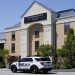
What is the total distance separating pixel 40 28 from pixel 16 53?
802 centimetres

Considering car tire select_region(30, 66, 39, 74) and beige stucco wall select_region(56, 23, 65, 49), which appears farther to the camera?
beige stucco wall select_region(56, 23, 65, 49)

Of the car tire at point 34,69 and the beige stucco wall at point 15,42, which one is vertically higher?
the beige stucco wall at point 15,42

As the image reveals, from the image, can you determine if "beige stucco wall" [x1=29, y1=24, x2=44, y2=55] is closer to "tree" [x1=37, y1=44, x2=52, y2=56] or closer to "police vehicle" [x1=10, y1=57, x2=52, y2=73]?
"tree" [x1=37, y1=44, x2=52, y2=56]

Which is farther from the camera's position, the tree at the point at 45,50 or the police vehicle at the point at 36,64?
the tree at the point at 45,50

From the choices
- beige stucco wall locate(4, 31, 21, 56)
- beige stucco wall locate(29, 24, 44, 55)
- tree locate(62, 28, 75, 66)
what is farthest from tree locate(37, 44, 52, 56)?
beige stucco wall locate(4, 31, 21, 56)

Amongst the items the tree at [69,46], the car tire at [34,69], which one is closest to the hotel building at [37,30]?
the tree at [69,46]

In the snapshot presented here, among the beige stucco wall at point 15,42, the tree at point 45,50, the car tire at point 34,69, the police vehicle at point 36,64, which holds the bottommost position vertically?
the car tire at point 34,69

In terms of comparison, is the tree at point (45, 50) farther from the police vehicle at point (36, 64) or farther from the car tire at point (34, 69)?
the car tire at point (34, 69)

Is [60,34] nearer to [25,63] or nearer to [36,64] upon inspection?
[25,63]

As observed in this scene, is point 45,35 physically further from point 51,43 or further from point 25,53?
point 25,53

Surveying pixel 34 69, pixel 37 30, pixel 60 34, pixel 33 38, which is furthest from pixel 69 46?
pixel 33 38

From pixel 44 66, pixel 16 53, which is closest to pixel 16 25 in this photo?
pixel 16 53

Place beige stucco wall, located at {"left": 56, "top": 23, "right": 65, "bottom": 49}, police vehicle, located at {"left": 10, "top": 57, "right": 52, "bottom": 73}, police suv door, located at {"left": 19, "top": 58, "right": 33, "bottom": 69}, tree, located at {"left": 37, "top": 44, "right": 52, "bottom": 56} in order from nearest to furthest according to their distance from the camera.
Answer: police vehicle, located at {"left": 10, "top": 57, "right": 52, "bottom": 73} < police suv door, located at {"left": 19, "top": 58, "right": 33, "bottom": 69} < tree, located at {"left": 37, "top": 44, "right": 52, "bottom": 56} < beige stucco wall, located at {"left": 56, "top": 23, "right": 65, "bottom": 49}

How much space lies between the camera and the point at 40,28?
55.1 metres
